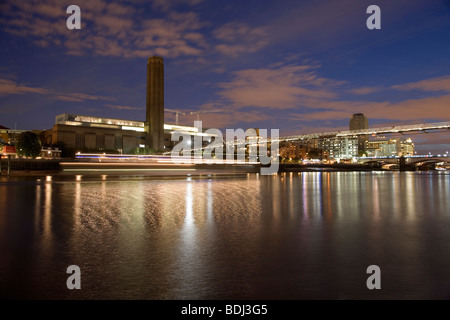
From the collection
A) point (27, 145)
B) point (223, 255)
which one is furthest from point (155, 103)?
point (223, 255)

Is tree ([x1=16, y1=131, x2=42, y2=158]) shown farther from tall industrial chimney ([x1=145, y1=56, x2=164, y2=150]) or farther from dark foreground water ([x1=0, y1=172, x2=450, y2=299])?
tall industrial chimney ([x1=145, y1=56, x2=164, y2=150])

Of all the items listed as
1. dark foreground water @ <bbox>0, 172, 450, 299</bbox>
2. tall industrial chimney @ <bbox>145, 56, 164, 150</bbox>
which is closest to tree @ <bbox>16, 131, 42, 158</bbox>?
dark foreground water @ <bbox>0, 172, 450, 299</bbox>

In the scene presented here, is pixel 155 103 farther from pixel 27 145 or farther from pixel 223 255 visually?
pixel 223 255

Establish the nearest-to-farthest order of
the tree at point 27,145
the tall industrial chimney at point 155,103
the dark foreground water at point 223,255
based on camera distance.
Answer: the dark foreground water at point 223,255 < the tree at point 27,145 < the tall industrial chimney at point 155,103

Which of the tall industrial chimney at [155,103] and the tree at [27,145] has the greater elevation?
the tall industrial chimney at [155,103]

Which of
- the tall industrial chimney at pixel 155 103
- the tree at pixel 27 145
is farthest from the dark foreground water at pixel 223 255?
the tall industrial chimney at pixel 155 103

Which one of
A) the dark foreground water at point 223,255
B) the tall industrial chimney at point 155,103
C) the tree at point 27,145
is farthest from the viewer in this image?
the tall industrial chimney at point 155,103

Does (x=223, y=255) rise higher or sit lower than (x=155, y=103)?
lower

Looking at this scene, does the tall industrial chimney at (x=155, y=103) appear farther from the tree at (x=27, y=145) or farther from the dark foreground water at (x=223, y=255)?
the dark foreground water at (x=223, y=255)

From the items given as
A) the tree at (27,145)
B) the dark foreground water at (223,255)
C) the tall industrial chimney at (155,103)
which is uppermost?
the tall industrial chimney at (155,103)

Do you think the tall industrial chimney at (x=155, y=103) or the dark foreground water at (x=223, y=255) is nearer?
the dark foreground water at (x=223, y=255)
